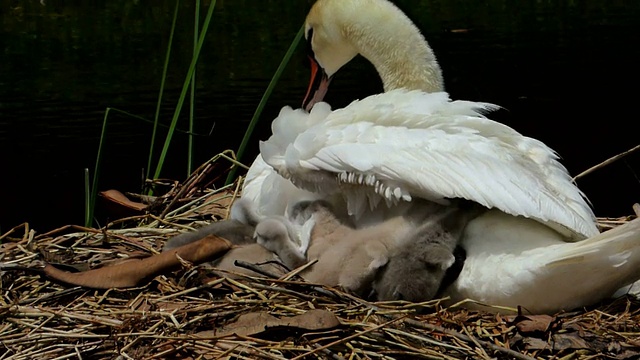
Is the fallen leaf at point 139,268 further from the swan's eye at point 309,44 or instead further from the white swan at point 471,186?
the swan's eye at point 309,44

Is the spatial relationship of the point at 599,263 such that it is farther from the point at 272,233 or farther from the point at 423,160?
the point at 272,233

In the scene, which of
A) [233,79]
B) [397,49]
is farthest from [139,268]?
[233,79]

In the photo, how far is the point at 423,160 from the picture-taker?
3.10 metres

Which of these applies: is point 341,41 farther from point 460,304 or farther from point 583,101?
point 583,101

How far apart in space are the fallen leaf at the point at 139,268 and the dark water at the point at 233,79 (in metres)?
2.91

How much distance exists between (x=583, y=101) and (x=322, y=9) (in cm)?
704

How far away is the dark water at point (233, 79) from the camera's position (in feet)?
29.1

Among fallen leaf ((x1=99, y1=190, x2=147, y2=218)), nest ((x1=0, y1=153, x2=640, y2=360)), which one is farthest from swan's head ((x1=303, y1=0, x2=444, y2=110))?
nest ((x1=0, y1=153, x2=640, y2=360))

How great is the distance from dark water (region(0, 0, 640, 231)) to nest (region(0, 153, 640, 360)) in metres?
2.77

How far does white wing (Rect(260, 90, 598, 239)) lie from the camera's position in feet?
9.93

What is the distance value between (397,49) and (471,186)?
1387mm

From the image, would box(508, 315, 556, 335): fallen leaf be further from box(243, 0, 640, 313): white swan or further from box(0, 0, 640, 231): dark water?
box(0, 0, 640, 231): dark water

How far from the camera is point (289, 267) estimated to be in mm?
3291

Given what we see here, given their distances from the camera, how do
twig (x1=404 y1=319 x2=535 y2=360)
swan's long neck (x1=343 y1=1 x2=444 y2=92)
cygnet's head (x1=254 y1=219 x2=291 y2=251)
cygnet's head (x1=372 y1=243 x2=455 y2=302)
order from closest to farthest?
twig (x1=404 y1=319 x2=535 y2=360) → cygnet's head (x1=372 y1=243 x2=455 y2=302) → cygnet's head (x1=254 y1=219 x2=291 y2=251) → swan's long neck (x1=343 y1=1 x2=444 y2=92)
